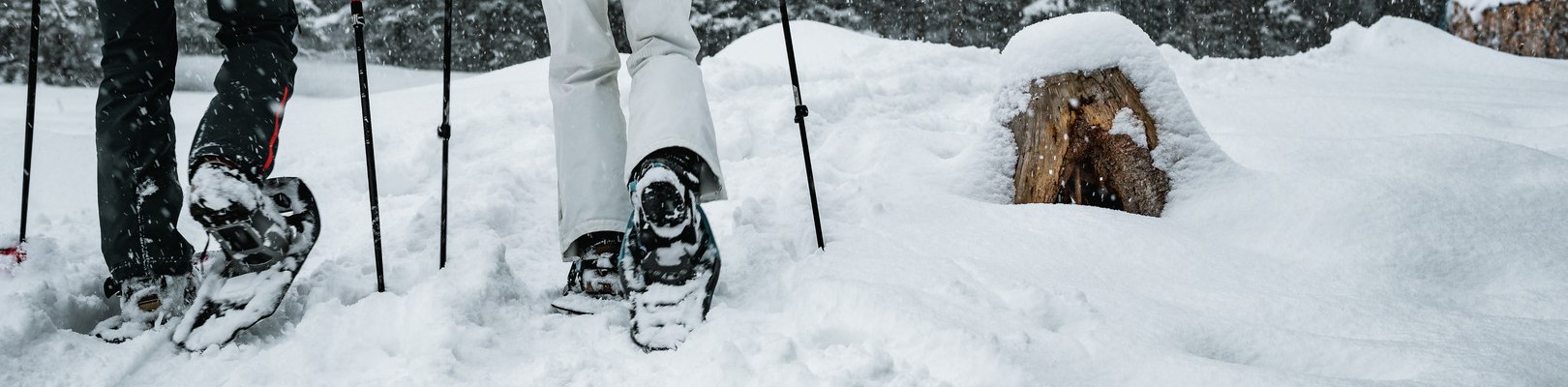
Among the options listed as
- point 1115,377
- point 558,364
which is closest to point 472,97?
point 558,364

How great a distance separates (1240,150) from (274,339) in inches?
121

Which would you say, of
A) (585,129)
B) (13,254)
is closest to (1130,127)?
(585,129)

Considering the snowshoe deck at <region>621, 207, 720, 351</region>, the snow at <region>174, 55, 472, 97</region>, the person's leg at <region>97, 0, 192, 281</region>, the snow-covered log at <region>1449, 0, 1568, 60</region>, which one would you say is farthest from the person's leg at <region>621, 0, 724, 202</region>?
the snow at <region>174, 55, 472, 97</region>

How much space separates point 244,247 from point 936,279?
1.48 m

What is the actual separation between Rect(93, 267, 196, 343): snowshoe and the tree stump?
2391 mm

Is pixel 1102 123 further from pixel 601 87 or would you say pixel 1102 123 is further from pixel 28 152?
pixel 28 152

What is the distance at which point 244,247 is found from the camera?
1741mm

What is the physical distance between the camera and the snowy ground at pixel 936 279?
146cm

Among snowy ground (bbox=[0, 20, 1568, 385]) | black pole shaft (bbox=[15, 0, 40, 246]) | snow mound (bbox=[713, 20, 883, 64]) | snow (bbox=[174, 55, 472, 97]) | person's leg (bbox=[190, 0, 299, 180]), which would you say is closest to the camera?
snowy ground (bbox=[0, 20, 1568, 385])

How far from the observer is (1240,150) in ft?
9.97

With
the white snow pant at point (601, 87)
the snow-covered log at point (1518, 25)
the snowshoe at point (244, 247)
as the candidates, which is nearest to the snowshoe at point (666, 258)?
the white snow pant at point (601, 87)

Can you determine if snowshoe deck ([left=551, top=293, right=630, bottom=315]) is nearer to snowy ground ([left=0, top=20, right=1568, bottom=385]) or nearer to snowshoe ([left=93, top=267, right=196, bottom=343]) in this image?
snowy ground ([left=0, top=20, right=1568, bottom=385])

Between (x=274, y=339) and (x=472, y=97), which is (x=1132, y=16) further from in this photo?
(x=274, y=339)

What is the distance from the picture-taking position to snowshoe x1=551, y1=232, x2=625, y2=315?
190 cm
